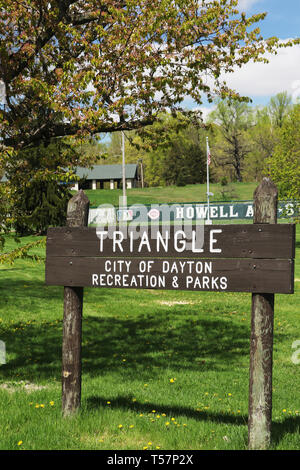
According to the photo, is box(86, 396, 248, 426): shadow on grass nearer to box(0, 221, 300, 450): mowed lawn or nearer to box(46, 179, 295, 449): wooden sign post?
box(0, 221, 300, 450): mowed lawn

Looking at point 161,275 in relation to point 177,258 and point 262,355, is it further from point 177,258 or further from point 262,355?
point 262,355

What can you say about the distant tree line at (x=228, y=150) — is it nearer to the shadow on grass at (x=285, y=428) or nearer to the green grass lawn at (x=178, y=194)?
the green grass lawn at (x=178, y=194)

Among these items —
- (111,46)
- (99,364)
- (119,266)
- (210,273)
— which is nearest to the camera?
(210,273)

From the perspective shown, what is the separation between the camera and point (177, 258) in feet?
16.2

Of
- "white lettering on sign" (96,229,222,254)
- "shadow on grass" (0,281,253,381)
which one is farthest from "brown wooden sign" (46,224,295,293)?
"shadow on grass" (0,281,253,381)

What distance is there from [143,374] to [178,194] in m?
71.6

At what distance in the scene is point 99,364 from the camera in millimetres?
8539

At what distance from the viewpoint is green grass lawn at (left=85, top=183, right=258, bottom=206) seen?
7256cm

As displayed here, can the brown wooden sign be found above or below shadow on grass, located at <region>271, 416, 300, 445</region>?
above

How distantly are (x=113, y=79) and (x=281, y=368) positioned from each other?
18.2 feet

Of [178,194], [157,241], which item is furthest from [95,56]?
[178,194]

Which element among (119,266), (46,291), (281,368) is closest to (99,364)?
(281,368)

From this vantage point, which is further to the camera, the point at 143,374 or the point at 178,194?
the point at 178,194
